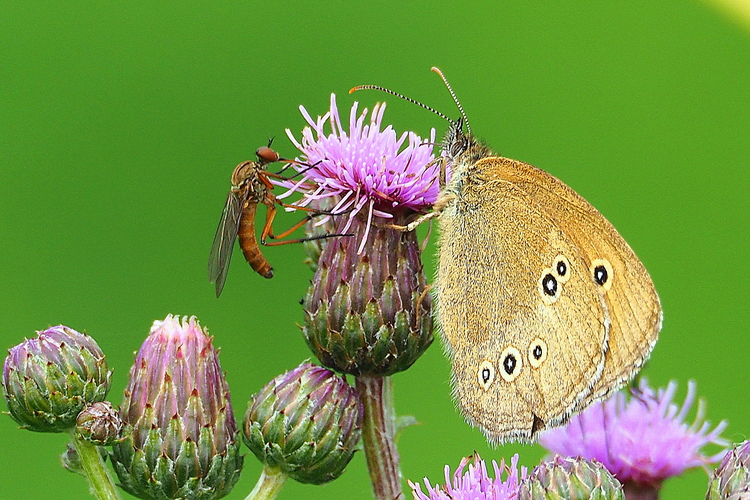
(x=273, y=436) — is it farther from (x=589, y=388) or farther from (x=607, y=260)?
(x=607, y=260)

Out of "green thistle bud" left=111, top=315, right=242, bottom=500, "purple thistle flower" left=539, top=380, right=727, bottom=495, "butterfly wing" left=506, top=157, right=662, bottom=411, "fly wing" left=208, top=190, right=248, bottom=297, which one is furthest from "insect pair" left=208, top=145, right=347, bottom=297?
"purple thistle flower" left=539, top=380, right=727, bottom=495

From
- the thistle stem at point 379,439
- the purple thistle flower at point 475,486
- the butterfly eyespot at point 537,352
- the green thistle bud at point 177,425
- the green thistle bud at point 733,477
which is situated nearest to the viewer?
the green thistle bud at point 733,477

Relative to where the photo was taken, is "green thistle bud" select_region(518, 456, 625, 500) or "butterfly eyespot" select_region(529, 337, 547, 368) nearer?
"green thistle bud" select_region(518, 456, 625, 500)

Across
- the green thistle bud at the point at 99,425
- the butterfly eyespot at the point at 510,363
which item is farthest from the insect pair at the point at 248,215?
the butterfly eyespot at the point at 510,363

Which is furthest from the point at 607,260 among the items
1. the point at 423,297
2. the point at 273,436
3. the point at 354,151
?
the point at 273,436

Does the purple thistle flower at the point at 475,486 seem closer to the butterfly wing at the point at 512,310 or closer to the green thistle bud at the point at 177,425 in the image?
the butterfly wing at the point at 512,310

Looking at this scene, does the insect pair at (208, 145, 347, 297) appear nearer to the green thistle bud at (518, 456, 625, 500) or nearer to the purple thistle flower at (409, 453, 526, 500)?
the purple thistle flower at (409, 453, 526, 500)

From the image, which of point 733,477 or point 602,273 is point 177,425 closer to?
point 602,273
